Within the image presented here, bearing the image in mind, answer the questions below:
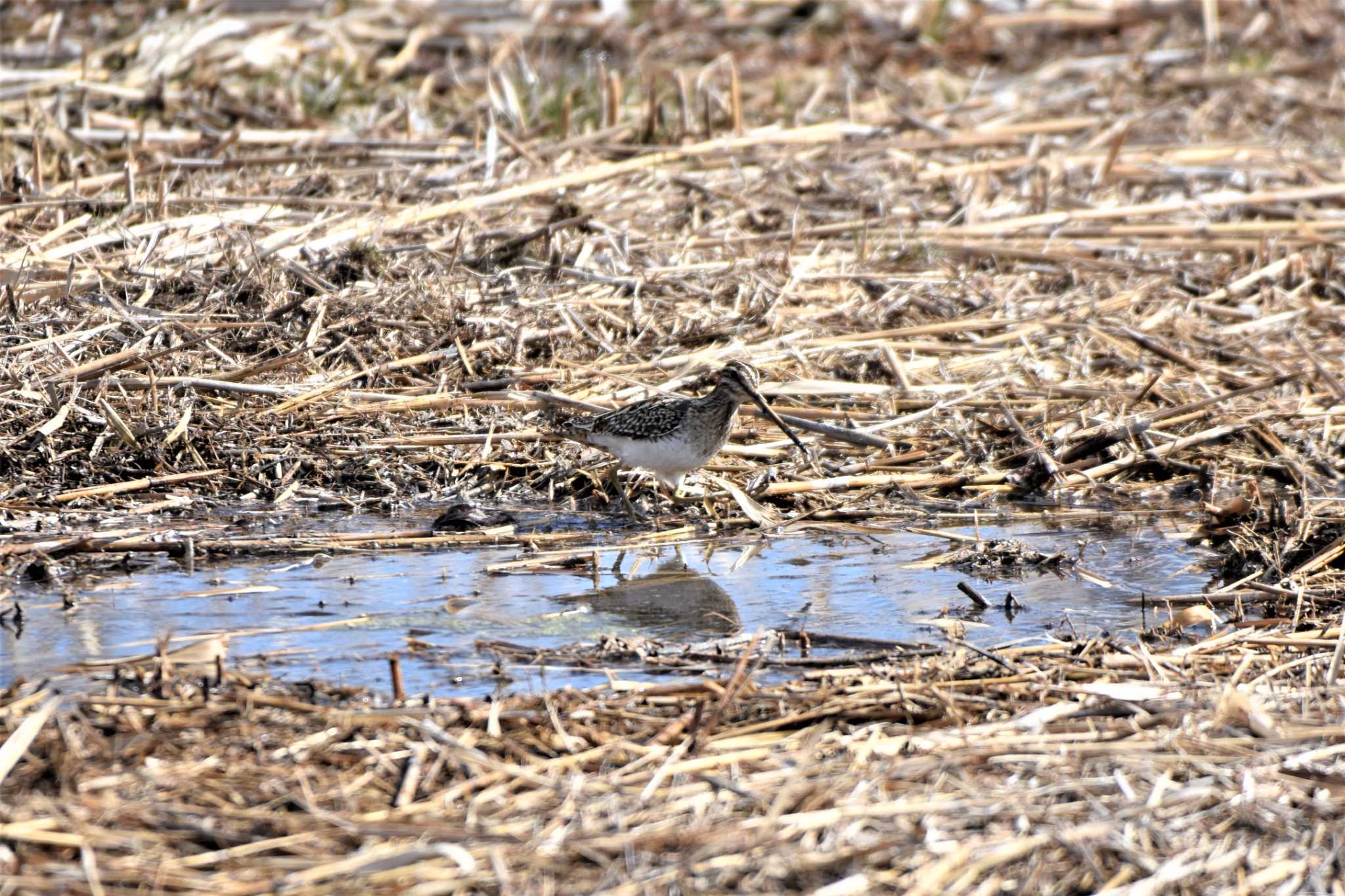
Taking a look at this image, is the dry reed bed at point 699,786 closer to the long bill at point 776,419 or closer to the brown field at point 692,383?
the brown field at point 692,383

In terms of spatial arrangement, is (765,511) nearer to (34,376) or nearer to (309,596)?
(309,596)

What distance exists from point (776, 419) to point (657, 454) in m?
0.68

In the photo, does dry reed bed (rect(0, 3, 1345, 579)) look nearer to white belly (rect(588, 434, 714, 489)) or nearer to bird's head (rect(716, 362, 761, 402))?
white belly (rect(588, 434, 714, 489))

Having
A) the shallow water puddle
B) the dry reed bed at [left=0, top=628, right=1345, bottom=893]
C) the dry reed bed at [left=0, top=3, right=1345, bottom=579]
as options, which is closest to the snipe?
the dry reed bed at [left=0, top=3, right=1345, bottom=579]

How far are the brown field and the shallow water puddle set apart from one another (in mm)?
190

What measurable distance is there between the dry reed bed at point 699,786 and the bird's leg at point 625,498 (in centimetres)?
219

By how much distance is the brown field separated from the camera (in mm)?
3660

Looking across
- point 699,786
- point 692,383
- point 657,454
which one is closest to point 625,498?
point 657,454

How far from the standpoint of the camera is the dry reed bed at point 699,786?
3.45m

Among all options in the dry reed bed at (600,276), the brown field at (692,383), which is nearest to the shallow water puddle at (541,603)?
the brown field at (692,383)

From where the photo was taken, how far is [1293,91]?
13234 mm

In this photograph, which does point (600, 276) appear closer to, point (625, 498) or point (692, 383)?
point (692, 383)

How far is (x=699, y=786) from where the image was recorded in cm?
381

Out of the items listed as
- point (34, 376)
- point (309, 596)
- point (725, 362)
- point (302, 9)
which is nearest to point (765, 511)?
point (725, 362)
